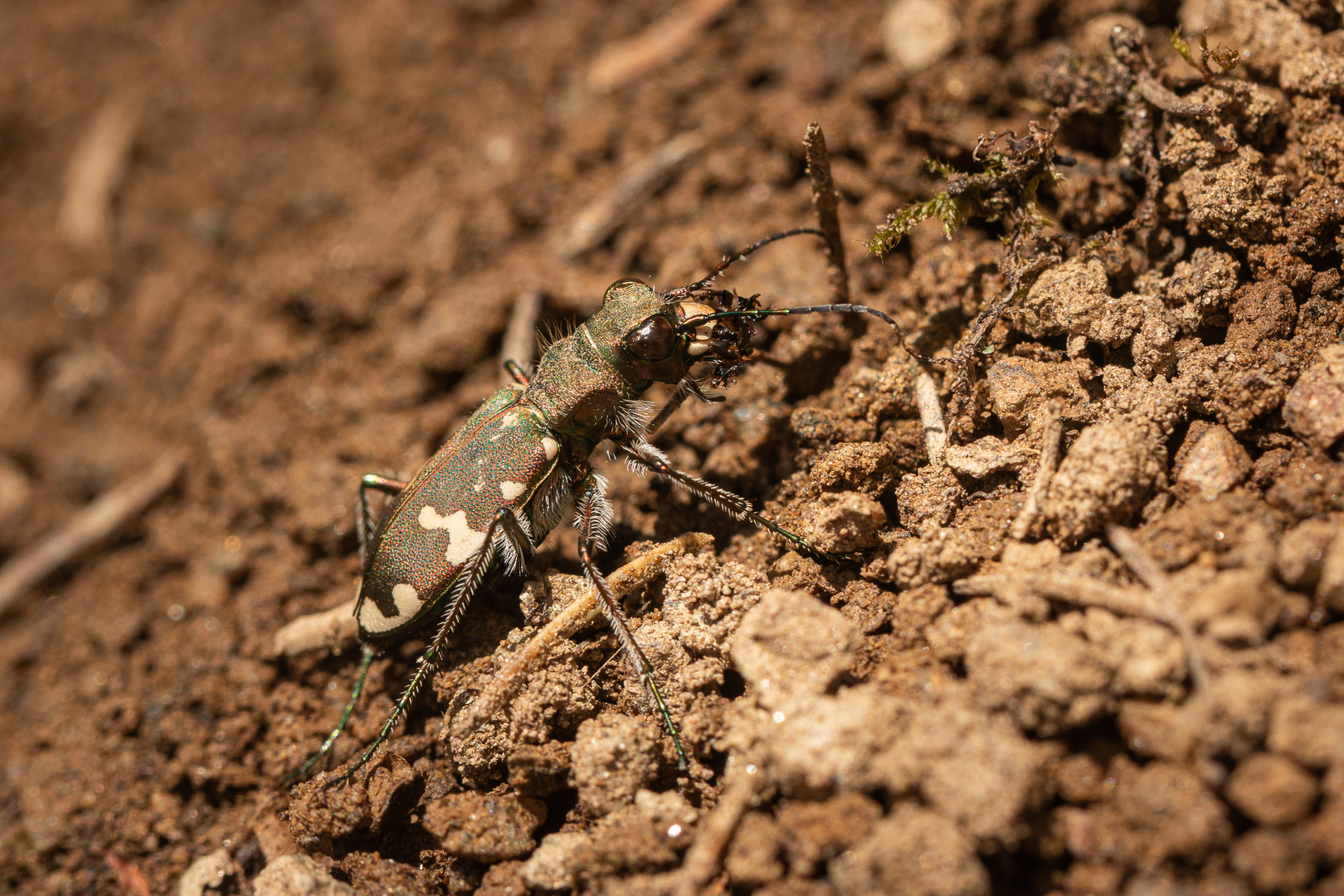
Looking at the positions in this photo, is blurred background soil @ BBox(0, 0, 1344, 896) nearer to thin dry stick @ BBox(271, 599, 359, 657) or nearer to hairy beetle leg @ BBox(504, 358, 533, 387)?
thin dry stick @ BBox(271, 599, 359, 657)

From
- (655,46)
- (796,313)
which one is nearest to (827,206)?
(796,313)

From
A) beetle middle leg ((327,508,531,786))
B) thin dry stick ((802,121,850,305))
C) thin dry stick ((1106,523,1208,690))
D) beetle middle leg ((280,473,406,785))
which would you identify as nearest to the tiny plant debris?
thin dry stick ((802,121,850,305))

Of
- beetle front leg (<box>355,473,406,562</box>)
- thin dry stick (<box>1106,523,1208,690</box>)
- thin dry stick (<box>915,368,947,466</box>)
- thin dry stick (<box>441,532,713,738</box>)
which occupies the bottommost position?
thin dry stick (<box>1106,523,1208,690</box>)

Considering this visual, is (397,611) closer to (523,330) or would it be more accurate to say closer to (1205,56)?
(523,330)

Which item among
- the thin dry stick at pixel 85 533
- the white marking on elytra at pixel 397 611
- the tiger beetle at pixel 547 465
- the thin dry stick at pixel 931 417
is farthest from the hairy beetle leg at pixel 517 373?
the thin dry stick at pixel 85 533

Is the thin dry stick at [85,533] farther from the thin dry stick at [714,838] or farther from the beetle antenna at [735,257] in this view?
the thin dry stick at [714,838]

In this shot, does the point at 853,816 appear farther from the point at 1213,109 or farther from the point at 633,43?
the point at 633,43

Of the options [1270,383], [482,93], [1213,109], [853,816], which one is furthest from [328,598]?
[1213,109]
